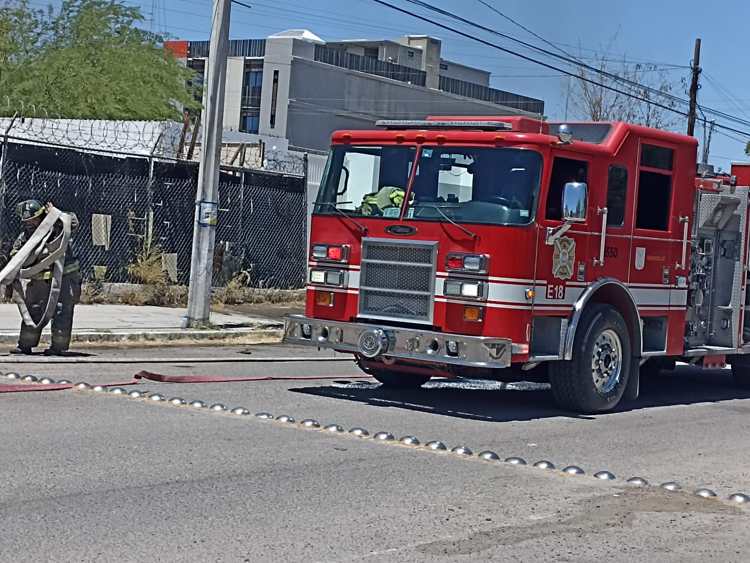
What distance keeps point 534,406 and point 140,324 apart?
6778 mm

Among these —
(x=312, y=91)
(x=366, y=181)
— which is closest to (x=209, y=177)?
(x=366, y=181)

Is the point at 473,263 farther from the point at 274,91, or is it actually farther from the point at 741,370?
the point at 274,91

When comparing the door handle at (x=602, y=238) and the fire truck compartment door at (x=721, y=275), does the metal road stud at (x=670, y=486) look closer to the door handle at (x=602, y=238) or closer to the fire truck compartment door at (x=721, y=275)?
the door handle at (x=602, y=238)

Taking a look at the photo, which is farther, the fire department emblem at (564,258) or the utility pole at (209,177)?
the utility pole at (209,177)

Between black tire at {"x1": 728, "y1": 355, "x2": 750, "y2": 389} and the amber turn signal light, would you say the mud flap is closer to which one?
black tire at {"x1": 728, "y1": 355, "x2": 750, "y2": 389}

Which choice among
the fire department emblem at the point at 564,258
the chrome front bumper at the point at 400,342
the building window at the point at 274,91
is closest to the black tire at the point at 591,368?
the fire department emblem at the point at 564,258

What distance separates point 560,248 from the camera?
11508 mm

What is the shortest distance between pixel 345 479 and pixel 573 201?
4090mm

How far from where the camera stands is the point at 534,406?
505 inches

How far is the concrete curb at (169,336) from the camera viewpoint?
15.7 m

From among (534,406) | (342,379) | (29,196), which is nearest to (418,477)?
(534,406)

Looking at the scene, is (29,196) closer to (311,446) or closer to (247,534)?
(311,446)

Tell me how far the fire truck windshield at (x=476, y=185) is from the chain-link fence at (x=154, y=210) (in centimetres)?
927

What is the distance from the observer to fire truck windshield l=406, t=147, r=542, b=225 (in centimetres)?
1123
